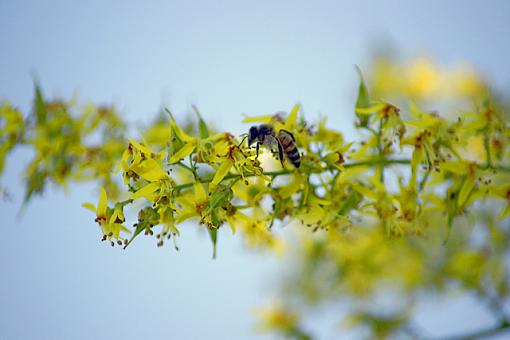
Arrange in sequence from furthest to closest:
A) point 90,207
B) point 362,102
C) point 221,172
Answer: point 362,102 < point 90,207 < point 221,172

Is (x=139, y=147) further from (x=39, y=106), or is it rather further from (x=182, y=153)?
(x=39, y=106)

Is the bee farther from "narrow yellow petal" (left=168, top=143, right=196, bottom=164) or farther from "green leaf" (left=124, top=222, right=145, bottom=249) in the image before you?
"green leaf" (left=124, top=222, right=145, bottom=249)

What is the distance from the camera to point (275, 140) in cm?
188

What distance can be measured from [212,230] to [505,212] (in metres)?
1.33

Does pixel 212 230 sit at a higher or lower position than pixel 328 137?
lower

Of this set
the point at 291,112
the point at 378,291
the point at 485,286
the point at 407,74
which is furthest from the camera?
the point at 407,74

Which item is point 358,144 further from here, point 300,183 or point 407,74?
point 407,74

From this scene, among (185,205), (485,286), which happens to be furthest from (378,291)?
(185,205)

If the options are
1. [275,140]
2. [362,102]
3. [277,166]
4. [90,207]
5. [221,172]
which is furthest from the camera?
[277,166]

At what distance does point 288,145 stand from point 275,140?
0.07 meters

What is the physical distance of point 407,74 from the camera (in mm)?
6301

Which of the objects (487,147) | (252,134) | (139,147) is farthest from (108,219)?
(487,147)

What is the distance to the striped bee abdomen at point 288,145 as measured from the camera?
1.92 metres

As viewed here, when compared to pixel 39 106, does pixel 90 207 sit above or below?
below
